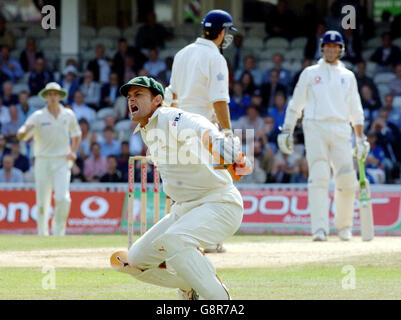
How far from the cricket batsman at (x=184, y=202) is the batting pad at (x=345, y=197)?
17.9ft

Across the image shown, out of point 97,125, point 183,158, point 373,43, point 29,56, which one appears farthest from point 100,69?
point 183,158

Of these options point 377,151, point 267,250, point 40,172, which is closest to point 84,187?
point 40,172

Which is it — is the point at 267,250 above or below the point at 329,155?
below

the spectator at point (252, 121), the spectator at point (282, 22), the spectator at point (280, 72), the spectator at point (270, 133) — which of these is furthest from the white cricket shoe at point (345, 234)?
the spectator at point (282, 22)

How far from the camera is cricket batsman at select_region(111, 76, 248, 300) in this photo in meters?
6.31

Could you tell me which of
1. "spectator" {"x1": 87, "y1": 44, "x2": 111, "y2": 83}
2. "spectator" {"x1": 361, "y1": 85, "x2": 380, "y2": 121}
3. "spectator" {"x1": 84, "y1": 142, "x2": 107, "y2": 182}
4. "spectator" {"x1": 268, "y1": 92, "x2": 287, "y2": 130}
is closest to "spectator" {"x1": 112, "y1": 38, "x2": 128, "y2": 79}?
"spectator" {"x1": 87, "y1": 44, "x2": 111, "y2": 83}

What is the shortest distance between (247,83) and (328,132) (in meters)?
7.59

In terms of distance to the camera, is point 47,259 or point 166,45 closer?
point 47,259

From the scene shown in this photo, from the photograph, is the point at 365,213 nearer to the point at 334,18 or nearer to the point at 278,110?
the point at 278,110

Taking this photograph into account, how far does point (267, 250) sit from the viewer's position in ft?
36.3
